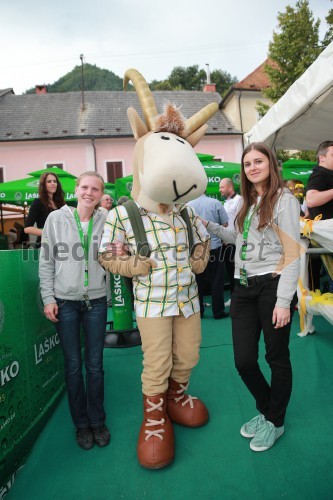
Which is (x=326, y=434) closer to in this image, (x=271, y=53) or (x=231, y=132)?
(x=271, y=53)

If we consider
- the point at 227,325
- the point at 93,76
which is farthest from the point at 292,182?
the point at 93,76

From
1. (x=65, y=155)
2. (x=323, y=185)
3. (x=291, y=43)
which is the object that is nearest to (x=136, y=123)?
(x=323, y=185)

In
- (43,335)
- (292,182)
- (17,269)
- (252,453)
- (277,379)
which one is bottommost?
(252,453)

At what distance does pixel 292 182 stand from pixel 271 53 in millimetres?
8919

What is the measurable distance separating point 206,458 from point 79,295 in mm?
1235

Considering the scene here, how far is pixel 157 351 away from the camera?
2094 millimetres

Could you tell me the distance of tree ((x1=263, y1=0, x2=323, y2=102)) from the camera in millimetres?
12070

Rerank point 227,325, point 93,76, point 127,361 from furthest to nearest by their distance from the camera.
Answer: point 93,76 → point 227,325 → point 127,361

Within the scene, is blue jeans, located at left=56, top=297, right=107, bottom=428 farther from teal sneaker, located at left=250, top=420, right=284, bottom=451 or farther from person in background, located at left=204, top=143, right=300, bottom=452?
teal sneaker, located at left=250, top=420, right=284, bottom=451

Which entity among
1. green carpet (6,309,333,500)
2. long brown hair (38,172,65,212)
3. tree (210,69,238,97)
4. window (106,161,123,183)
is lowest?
green carpet (6,309,333,500)

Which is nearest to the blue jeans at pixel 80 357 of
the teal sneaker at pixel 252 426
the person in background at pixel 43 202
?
the teal sneaker at pixel 252 426

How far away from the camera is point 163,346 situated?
2102mm

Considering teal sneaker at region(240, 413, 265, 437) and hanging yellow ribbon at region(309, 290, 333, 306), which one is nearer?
teal sneaker at region(240, 413, 265, 437)

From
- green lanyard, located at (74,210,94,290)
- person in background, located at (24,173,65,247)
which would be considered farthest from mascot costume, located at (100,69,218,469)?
person in background, located at (24,173,65,247)
